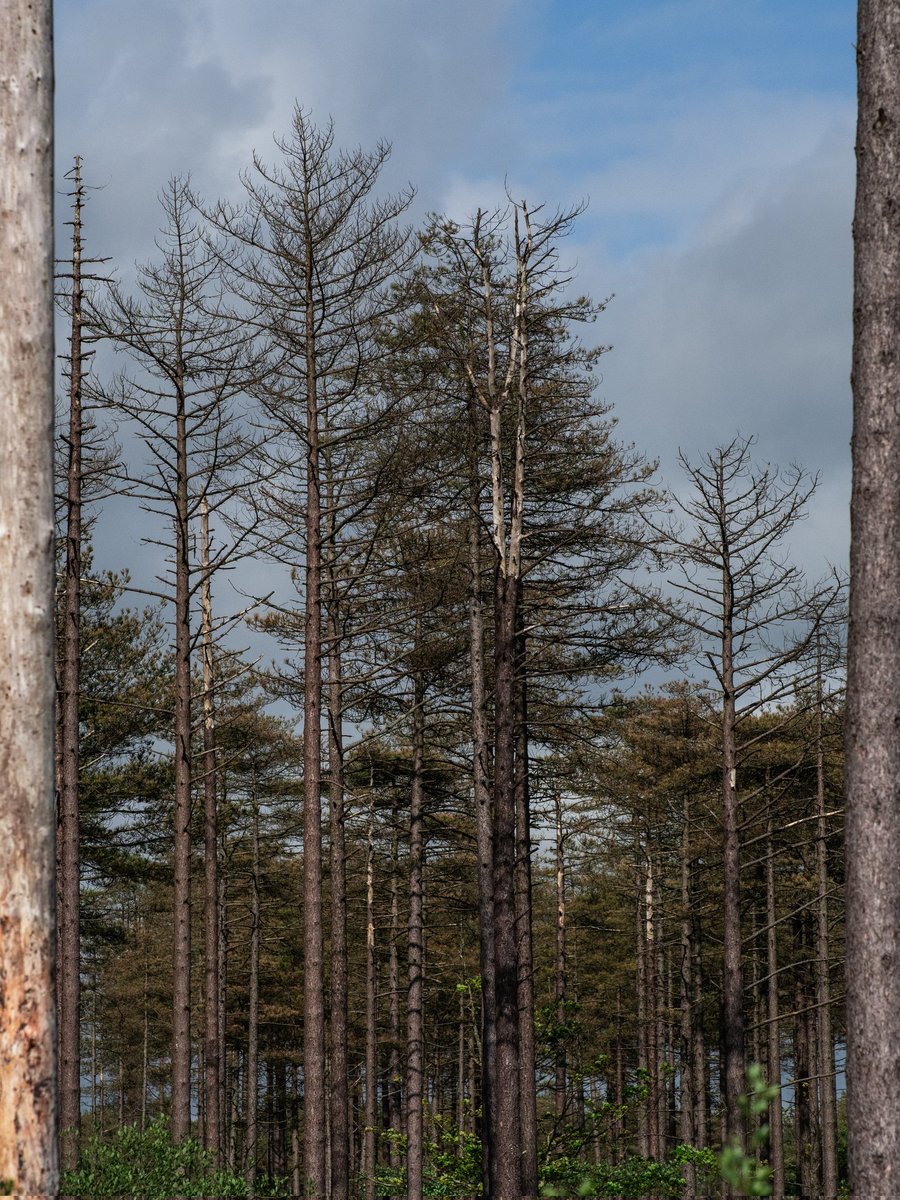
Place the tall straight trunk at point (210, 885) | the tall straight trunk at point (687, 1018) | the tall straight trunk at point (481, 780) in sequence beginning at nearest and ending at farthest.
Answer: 1. the tall straight trunk at point (481, 780)
2. the tall straight trunk at point (210, 885)
3. the tall straight trunk at point (687, 1018)

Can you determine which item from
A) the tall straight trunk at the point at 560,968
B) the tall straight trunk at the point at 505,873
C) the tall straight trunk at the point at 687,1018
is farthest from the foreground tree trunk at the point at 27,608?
the tall straight trunk at the point at 687,1018

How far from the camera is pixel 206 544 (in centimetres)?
2342

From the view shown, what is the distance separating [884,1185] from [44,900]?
412 centimetres

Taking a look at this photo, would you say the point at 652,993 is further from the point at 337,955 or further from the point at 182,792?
the point at 182,792

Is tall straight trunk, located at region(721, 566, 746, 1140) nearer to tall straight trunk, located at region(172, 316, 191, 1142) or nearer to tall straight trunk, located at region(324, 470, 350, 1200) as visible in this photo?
tall straight trunk, located at region(324, 470, 350, 1200)

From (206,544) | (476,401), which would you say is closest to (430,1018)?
(206,544)

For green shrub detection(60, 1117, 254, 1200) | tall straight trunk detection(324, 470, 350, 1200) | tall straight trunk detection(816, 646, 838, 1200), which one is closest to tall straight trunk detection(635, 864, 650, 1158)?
tall straight trunk detection(816, 646, 838, 1200)

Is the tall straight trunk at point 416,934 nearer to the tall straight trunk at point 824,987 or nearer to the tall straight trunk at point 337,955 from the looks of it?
the tall straight trunk at point 337,955

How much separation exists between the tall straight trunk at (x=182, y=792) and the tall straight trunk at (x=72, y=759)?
4.23 feet

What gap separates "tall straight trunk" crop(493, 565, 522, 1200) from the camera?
50.0 feet

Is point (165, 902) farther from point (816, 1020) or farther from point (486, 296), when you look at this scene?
point (486, 296)

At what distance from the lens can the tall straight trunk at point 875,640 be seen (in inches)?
248

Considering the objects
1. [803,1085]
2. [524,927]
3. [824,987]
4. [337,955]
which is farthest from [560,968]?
[337,955]

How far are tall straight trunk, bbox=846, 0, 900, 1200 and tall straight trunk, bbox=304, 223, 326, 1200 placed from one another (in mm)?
10006
